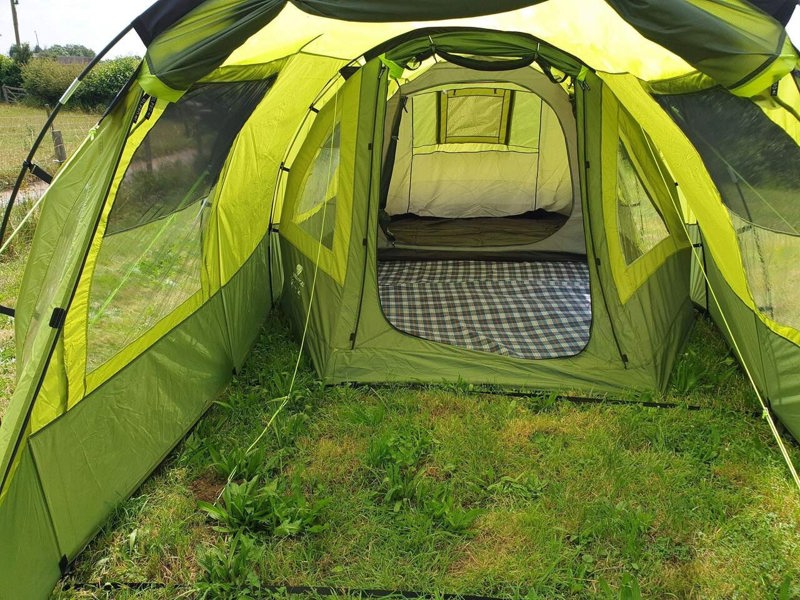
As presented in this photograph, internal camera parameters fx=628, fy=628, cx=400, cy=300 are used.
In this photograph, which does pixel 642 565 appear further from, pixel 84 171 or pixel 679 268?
pixel 84 171

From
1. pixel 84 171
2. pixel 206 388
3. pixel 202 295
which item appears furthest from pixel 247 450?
pixel 84 171

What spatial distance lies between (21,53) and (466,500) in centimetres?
2797

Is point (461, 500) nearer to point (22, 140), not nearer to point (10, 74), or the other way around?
point (22, 140)

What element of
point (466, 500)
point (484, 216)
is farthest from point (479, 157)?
point (466, 500)

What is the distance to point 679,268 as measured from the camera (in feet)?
11.9

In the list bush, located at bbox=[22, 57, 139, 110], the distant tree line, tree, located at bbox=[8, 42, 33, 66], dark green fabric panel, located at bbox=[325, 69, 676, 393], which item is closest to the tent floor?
dark green fabric panel, located at bbox=[325, 69, 676, 393]

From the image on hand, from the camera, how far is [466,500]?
8.47 feet

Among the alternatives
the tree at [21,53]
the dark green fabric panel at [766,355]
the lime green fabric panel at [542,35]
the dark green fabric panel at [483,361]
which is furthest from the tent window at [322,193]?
the tree at [21,53]

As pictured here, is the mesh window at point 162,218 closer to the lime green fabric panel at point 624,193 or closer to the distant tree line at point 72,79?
the lime green fabric panel at point 624,193

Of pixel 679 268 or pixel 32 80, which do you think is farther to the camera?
pixel 32 80

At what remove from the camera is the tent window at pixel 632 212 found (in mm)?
3434

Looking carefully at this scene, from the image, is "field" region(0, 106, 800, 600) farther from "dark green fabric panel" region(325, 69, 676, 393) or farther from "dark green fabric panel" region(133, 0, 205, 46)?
"dark green fabric panel" region(133, 0, 205, 46)

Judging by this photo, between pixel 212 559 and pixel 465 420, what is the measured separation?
1.33m

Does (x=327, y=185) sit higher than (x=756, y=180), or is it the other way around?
(x=756, y=180)
